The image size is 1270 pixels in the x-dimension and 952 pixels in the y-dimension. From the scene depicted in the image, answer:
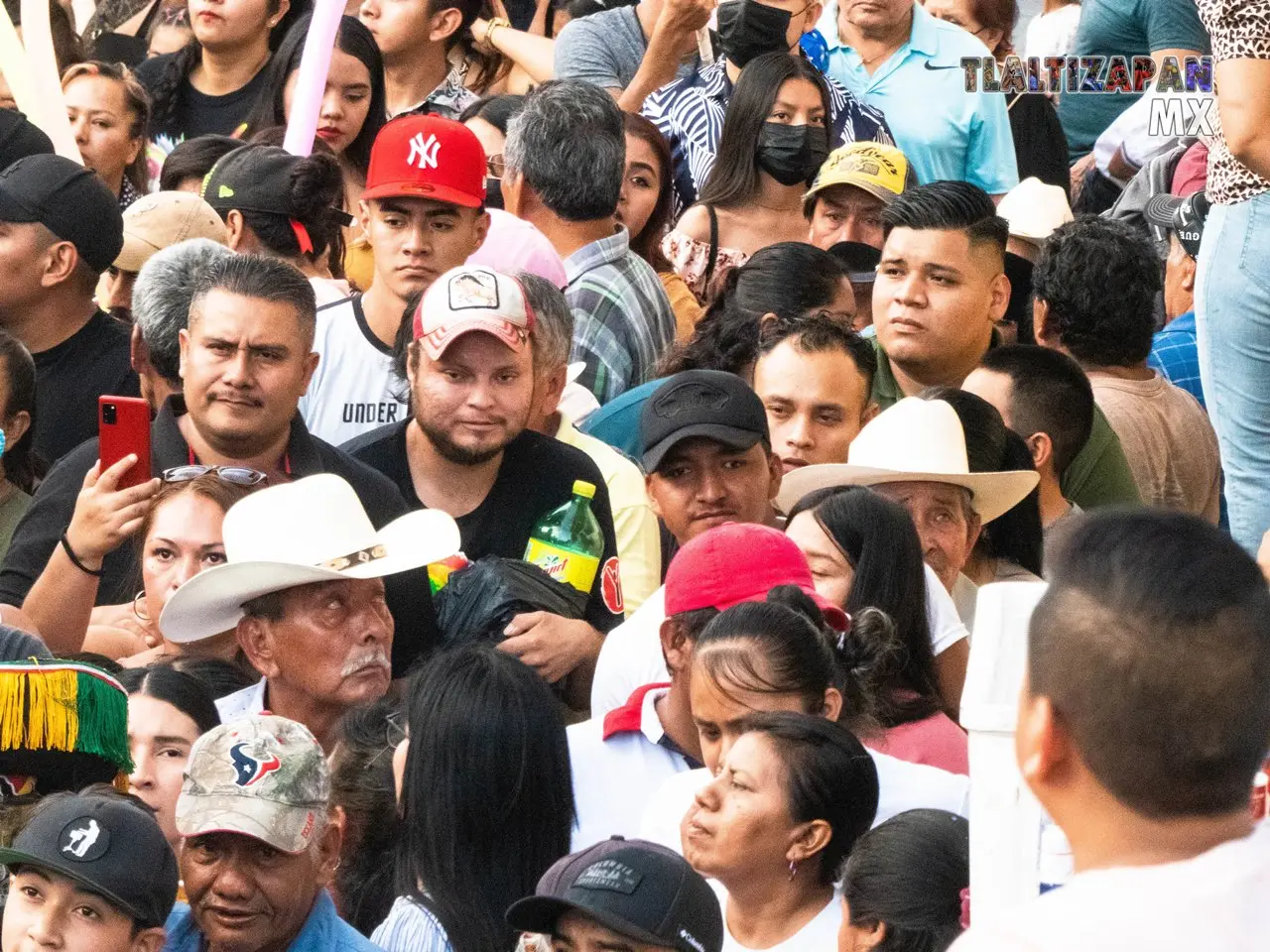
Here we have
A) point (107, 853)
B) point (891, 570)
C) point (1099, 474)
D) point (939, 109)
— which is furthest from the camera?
point (939, 109)

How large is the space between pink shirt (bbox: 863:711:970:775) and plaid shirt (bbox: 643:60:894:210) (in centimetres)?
366

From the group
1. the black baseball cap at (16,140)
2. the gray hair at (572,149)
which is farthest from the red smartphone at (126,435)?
the black baseball cap at (16,140)

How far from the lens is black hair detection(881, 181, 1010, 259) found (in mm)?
6391

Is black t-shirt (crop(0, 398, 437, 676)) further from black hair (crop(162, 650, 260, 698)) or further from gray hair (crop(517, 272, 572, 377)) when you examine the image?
gray hair (crop(517, 272, 572, 377))

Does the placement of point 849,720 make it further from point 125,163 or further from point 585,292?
point 125,163

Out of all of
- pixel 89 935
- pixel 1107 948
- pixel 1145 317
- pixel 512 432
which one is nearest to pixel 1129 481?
pixel 1145 317

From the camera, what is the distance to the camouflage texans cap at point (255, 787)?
377cm

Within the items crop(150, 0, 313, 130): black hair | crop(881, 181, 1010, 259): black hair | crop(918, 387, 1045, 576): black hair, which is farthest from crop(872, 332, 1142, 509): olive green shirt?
crop(150, 0, 313, 130): black hair

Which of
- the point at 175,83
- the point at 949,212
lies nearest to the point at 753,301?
the point at 949,212

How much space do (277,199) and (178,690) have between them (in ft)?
8.13

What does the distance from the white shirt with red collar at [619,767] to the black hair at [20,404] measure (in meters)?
2.03

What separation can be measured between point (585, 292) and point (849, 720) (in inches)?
97.4

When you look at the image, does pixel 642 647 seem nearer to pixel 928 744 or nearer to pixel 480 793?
pixel 928 744

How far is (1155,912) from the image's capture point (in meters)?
1.94
